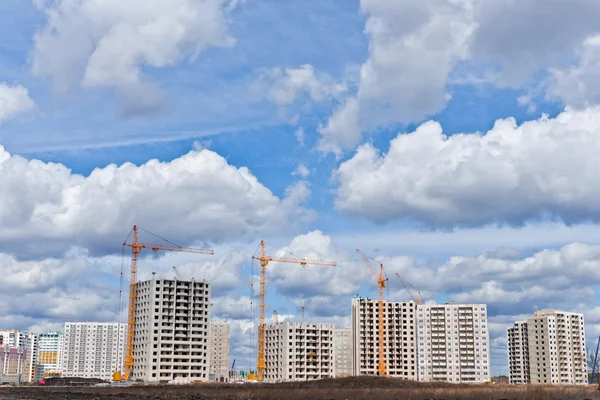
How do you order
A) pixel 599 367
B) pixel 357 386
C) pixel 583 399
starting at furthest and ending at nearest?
pixel 357 386
pixel 599 367
pixel 583 399

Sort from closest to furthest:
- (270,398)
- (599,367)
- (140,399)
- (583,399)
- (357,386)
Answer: (583,399)
(270,398)
(140,399)
(599,367)
(357,386)

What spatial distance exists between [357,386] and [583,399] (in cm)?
8012

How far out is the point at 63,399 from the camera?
5325 inches

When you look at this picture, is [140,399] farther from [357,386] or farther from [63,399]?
[357,386]

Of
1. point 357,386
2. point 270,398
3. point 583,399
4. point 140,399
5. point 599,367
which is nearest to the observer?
point 583,399

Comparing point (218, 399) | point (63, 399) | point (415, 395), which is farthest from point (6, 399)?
point (415, 395)

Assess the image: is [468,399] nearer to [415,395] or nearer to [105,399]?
[415,395]

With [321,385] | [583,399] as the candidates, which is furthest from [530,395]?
[321,385]

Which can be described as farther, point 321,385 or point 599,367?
point 321,385

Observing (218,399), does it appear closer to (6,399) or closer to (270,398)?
(270,398)

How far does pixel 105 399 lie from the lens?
13425 cm

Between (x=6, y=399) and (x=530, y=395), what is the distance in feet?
290

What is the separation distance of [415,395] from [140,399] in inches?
1826

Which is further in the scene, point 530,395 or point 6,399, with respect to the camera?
point 6,399
